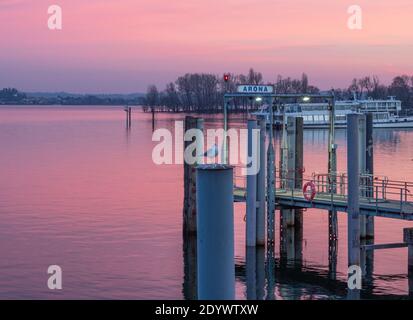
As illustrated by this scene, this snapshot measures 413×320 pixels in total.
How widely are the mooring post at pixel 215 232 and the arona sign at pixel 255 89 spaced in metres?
20.5

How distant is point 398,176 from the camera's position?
5941 cm

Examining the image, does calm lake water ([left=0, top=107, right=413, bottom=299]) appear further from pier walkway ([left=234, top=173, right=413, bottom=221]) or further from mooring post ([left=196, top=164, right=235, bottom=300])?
mooring post ([left=196, top=164, right=235, bottom=300])

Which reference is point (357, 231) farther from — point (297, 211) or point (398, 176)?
point (398, 176)

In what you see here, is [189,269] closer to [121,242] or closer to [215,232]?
[121,242]

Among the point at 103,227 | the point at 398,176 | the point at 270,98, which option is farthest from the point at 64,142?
the point at 270,98

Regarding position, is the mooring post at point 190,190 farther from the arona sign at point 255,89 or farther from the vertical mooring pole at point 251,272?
the vertical mooring pole at point 251,272

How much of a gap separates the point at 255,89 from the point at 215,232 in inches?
825

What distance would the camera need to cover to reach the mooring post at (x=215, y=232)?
18.5ft

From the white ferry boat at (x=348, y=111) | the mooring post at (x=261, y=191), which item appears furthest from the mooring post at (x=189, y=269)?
the white ferry boat at (x=348, y=111)

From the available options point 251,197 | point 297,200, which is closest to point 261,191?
point 251,197

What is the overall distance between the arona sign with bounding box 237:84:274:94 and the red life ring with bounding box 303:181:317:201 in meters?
3.53

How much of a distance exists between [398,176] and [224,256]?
182 feet

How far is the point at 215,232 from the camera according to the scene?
575 centimetres

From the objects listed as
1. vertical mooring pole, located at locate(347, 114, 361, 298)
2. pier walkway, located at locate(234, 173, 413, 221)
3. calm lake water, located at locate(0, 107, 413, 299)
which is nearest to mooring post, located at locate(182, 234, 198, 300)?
calm lake water, located at locate(0, 107, 413, 299)
